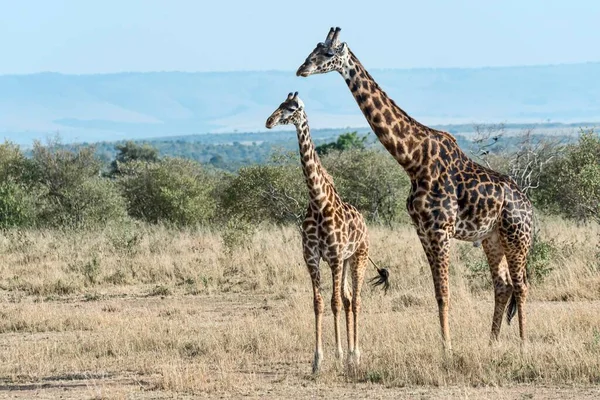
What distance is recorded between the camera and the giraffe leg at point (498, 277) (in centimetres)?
1033

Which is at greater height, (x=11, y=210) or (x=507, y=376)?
(x=11, y=210)

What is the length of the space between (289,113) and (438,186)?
4.89ft

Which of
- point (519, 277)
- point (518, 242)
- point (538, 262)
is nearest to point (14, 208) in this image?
point (538, 262)

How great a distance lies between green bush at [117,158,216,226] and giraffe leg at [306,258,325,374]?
1486 cm

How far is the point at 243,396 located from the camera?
873 centimetres

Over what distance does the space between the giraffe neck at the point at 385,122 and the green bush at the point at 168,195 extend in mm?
14904

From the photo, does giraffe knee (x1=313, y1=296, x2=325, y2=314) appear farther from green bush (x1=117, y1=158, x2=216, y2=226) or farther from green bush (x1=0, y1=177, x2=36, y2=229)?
green bush (x1=117, y1=158, x2=216, y2=226)

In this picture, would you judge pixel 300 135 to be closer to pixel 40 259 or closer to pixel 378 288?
pixel 378 288

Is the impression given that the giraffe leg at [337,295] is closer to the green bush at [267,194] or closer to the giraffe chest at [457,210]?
the giraffe chest at [457,210]

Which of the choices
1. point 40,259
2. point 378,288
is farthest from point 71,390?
point 40,259

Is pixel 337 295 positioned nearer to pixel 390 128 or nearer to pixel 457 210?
pixel 457 210

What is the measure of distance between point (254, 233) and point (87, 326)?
638 centimetres

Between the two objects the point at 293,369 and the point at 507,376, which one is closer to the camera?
the point at 507,376

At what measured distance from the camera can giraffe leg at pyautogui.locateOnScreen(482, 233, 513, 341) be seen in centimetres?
1033
